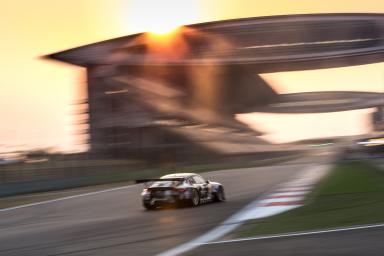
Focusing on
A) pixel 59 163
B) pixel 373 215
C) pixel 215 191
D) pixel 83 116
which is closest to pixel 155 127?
pixel 83 116

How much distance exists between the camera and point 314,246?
24.0 ft

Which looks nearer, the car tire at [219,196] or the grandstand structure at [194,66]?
the car tire at [219,196]

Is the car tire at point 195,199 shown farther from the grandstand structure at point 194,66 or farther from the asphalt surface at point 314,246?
the grandstand structure at point 194,66

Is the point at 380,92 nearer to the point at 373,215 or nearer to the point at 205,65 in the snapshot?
the point at 205,65

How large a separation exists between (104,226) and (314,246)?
5.31 m

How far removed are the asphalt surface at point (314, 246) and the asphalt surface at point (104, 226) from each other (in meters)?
0.93

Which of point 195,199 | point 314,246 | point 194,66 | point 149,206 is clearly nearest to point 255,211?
point 195,199

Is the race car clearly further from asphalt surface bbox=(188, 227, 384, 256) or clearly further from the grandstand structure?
the grandstand structure

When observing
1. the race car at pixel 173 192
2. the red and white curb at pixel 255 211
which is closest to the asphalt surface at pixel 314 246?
the red and white curb at pixel 255 211

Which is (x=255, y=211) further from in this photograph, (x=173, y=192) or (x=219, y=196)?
(x=219, y=196)

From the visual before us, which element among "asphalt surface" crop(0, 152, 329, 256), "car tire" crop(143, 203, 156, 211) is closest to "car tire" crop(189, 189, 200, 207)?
"asphalt surface" crop(0, 152, 329, 256)

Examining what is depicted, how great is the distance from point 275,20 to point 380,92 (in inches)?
1134

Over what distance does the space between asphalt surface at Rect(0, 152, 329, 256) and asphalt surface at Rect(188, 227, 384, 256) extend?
36.5 inches

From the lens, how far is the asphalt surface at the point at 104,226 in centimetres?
871
